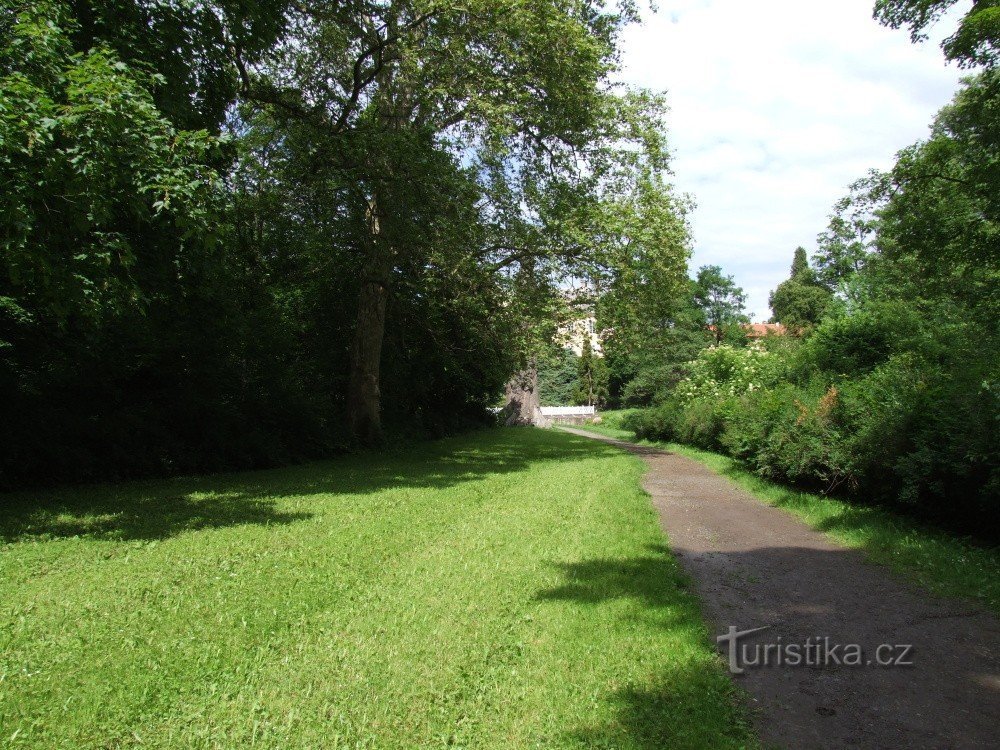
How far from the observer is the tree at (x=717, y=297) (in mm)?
67938

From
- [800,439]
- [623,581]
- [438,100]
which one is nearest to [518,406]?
[438,100]

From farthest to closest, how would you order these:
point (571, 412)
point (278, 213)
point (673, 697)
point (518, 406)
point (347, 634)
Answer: point (571, 412) < point (518, 406) < point (278, 213) < point (347, 634) < point (673, 697)

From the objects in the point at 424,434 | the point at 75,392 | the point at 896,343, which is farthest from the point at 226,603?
the point at 424,434

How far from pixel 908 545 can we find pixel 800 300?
63.0 meters

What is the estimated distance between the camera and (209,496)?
1028cm

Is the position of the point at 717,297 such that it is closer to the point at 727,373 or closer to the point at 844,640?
the point at 727,373

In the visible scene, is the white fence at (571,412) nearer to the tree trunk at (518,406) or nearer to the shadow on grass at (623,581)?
the tree trunk at (518,406)

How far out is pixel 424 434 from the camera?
24641mm

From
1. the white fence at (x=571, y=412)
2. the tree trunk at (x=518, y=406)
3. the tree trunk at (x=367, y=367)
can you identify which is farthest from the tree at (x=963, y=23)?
the white fence at (x=571, y=412)

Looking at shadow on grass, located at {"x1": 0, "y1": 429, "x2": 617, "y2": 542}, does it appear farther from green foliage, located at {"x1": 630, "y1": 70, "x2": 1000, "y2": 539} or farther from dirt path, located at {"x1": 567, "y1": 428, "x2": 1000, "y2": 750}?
green foliage, located at {"x1": 630, "y1": 70, "x2": 1000, "y2": 539}

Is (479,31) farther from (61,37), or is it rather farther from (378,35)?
(61,37)

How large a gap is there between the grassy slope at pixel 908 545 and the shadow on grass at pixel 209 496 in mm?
6380

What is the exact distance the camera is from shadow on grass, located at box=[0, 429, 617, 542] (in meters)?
7.81

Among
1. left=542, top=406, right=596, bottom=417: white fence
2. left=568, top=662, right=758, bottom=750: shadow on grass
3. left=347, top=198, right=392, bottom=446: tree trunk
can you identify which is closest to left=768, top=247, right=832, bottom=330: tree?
left=542, top=406, right=596, bottom=417: white fence
